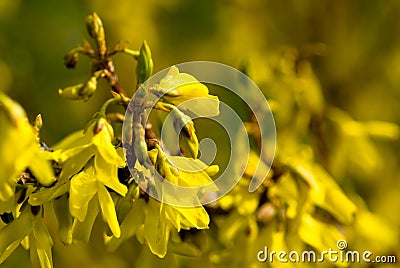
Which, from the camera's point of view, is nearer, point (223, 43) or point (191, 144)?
point (191, 144)

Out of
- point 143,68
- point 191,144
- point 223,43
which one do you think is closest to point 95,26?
point 143,68

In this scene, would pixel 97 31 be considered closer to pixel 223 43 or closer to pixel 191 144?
pixel 191 144

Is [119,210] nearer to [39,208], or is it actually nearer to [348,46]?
[39,208]

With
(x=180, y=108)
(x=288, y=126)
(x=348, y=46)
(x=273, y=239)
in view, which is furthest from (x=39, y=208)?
(x=348, y=46)

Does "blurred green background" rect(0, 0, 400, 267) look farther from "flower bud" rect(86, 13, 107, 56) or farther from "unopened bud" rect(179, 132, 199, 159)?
"unopened bud" rect(179, 132, 199, 159)

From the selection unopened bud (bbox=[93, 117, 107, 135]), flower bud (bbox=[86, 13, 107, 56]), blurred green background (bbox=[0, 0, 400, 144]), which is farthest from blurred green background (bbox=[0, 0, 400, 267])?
unopened bud (bbox=[93, 117, 107, 135])

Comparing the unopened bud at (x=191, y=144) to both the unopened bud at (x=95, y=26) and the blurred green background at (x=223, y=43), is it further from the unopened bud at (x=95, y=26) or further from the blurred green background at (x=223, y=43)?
the blurred green background at (x=223, y=43)

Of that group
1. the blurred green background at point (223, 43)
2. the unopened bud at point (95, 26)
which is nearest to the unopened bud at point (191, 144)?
the unopened bud at point (95, 26)

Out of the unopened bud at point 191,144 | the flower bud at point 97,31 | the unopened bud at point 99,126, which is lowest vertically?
the unopened bud at point 191,144
